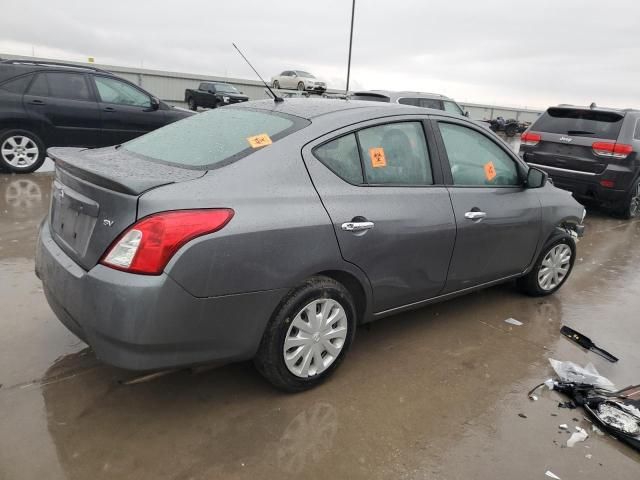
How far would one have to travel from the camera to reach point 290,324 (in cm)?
255

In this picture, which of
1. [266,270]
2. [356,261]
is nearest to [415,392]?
[356,261]

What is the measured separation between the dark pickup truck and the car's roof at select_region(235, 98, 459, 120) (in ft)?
66.6

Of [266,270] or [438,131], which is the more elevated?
[438,131]

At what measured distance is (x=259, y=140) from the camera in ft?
8.64

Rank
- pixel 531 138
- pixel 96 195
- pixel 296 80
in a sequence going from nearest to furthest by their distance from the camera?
pixel 96 195, pixel 531 138, pixel 296 80

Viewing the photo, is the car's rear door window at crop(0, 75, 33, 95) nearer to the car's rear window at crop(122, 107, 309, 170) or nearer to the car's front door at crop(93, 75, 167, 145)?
the car's front door at crop(93, 75, 167, 145)

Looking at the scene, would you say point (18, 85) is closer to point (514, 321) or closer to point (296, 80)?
point (514, 321)

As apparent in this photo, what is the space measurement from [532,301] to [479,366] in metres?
1.45

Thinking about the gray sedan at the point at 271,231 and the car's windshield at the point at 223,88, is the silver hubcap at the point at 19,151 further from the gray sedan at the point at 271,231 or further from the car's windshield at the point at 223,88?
the car's windshield at the point at 223,88

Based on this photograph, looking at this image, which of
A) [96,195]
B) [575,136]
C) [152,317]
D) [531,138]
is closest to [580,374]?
[152,317]

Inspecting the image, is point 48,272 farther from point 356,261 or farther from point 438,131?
point 438,131

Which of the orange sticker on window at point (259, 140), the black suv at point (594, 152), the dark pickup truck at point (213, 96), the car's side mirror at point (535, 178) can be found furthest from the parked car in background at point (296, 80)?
the orange sticker on window at point (259, 140)

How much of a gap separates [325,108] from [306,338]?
1.38 meters

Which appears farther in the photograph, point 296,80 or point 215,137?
point 296,80
